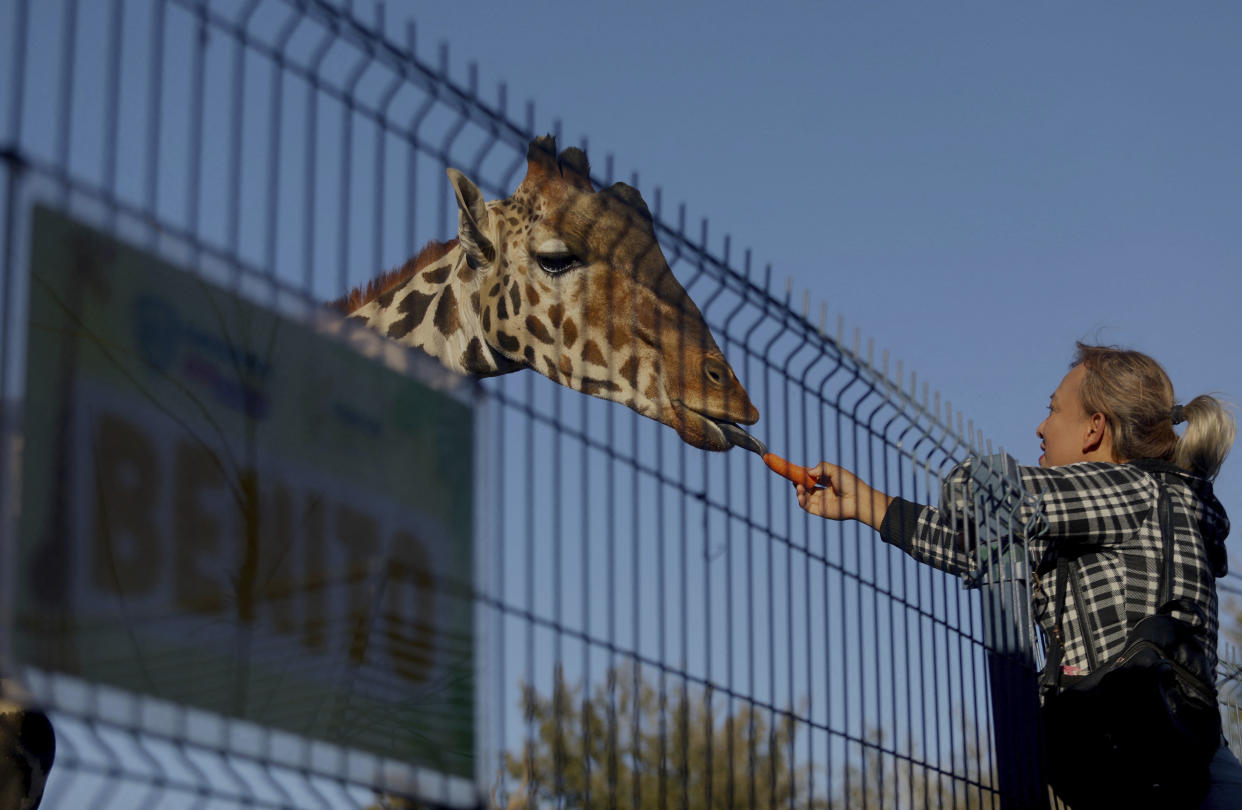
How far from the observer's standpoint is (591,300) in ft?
19.5

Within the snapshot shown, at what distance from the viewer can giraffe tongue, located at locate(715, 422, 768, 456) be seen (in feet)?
16.4

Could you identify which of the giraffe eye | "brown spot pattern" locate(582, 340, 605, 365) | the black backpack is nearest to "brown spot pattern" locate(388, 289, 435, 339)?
the giraffe eye

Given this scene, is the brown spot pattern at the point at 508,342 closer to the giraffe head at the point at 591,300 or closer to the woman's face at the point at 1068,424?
the giraffe head at the point at 591,300

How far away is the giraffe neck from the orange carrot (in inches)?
68.7

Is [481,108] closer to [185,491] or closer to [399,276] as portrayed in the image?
[185,491]

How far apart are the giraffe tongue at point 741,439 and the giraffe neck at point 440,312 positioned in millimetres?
1770

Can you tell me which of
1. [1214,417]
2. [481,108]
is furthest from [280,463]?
[1214,417]

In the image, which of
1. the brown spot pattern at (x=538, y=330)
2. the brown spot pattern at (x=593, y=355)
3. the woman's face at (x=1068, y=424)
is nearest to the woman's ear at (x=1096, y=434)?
the woman's face at (x=1068, y=424)

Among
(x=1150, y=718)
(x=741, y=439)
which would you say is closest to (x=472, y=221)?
(x=741, y=439)

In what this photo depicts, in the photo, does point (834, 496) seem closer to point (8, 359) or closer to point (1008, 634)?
point (1008, 634)

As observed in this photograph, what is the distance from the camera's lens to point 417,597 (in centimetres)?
340

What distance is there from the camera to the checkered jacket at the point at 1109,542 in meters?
5.34

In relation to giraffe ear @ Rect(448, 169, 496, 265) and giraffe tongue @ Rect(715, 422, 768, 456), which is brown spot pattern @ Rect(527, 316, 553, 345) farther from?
giraffe tongue @ Rect(715, 422, 768, 456)

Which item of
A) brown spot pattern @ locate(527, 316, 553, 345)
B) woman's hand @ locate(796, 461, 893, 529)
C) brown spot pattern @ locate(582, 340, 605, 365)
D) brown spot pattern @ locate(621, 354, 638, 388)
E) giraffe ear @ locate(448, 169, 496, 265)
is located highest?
giraffe ear @ locate(448, 169, 496, 265)
